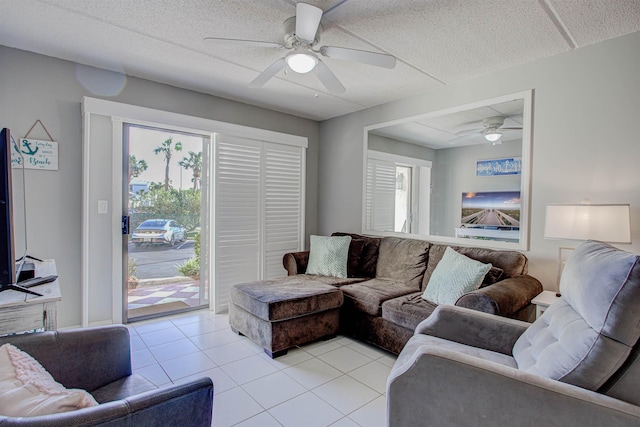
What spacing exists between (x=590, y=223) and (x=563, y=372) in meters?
1.35

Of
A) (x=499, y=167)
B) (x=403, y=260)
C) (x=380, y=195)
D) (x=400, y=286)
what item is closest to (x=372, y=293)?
(x=400, y=286)

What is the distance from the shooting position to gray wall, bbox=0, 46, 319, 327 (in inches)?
105

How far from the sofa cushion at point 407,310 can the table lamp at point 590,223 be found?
1.01 metres

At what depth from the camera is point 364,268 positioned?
3.69 metres

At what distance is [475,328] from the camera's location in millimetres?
1841

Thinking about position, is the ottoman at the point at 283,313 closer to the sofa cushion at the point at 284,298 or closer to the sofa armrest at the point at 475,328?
the sofa cushion at the point at 284,298

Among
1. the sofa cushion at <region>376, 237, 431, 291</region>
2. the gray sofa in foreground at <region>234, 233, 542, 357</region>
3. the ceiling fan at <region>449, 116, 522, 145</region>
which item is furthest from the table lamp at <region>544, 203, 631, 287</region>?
the sofa cushion at <region>376, 237, 431, 291</region>

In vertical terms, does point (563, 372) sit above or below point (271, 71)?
below

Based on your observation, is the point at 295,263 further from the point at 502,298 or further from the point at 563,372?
the point at 563,372

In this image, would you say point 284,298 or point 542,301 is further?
point 284,298

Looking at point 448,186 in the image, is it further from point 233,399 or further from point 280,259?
point 233,399

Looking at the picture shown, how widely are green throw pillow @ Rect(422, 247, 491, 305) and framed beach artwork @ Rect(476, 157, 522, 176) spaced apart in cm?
84

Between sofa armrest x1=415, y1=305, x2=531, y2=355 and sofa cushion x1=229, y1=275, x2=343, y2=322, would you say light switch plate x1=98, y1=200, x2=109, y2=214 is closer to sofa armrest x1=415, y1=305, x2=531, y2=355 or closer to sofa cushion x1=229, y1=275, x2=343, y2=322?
sofa cushion x1=229, y1=275, x2=343, y2=322

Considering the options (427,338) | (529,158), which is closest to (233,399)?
(427,338)
